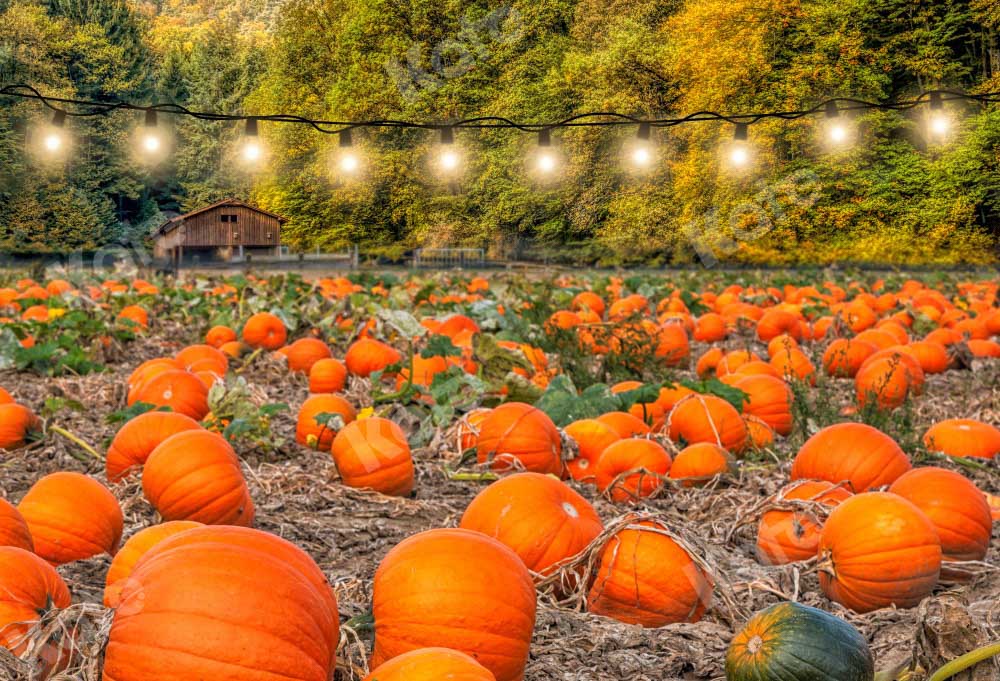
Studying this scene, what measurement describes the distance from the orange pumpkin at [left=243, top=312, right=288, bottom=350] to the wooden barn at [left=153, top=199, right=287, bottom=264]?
14.7m

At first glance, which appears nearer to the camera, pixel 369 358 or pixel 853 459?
pixel 853 459

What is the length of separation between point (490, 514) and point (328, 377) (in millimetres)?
3755

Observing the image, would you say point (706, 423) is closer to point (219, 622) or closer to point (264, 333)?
point (219, 622)

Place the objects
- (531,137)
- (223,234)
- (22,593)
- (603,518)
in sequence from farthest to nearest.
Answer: (531,137), (223,234), (603,518), (22,593)

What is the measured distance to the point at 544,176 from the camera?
35750mm

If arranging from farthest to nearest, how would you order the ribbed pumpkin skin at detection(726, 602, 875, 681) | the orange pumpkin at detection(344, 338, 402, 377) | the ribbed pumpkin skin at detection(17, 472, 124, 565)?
the orange pumpkin at detection(344, 338, 402, 377) < the ribbed pumpkin skin at detection(17, 472, 124, 565) < the ribbed pumpkin skin at detection(726, 602, 875, 681)

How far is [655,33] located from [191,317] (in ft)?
115

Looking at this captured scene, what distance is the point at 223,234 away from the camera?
920 inches

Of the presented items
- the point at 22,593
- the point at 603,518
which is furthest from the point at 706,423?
the point at 22,593

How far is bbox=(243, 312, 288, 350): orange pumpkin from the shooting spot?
7.85 meters

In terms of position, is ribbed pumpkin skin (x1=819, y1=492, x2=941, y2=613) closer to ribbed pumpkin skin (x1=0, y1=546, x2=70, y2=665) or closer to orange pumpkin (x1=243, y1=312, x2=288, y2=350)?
ribbed pumpkin skin (x1=0, y1=546, x2=70, y2=665)

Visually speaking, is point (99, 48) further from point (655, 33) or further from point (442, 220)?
point (655, 33)

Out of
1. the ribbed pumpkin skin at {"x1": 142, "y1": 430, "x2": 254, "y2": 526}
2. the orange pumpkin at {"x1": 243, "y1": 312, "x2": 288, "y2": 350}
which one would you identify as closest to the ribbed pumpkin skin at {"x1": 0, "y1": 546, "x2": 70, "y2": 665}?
the ribbed pumpkin skin at {"x1": 142, "y1": 430, "x2": 254, "y2": 526}

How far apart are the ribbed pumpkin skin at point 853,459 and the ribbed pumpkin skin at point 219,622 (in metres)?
2.58
